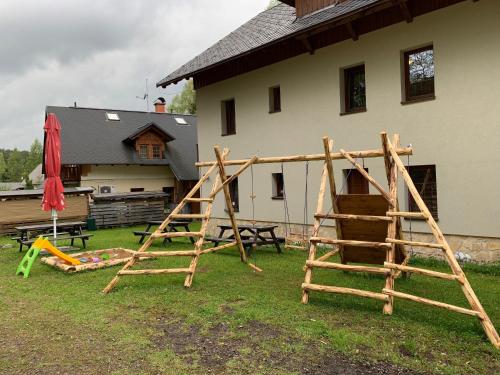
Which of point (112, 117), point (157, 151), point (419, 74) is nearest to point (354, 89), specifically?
point (419, 74)

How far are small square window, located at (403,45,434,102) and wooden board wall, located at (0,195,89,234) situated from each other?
50.7 feet

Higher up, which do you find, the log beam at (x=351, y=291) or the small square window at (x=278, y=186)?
the small square window at (x=278, y=186)

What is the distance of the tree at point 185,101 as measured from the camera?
4175 centimetres

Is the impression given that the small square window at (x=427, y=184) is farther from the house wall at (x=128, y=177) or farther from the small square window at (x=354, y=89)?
the house wall at (x=128, y=177)

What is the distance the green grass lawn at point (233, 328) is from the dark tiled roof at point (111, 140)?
649 inches

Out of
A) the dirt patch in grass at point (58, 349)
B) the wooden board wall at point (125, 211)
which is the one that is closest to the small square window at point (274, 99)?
the dirt patch in grass at point (58, 349)

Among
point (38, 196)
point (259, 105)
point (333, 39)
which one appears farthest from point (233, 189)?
point (38, 196)

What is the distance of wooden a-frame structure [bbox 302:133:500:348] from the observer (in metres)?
5.25

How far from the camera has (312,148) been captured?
40.8 ft

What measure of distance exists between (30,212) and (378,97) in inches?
607

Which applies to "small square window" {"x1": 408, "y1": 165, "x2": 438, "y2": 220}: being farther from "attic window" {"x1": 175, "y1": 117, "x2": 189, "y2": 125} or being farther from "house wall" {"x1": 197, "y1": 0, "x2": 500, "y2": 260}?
"attic window" {"x1": 175, "y1": 117, "x2": 189, "y2": 125}

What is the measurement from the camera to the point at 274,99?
14.0 meters

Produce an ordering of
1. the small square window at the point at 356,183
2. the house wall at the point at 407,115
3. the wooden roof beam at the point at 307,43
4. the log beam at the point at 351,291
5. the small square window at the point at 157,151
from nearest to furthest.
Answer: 1. the log beam at the point at 351,291
2. the house wall at the point at 407,115
3. the small square window at the point at 356,183
4. the wooden roof beam at the point at 307,43
5. the small square window at the point at 157,151

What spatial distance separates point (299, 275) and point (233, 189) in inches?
306
